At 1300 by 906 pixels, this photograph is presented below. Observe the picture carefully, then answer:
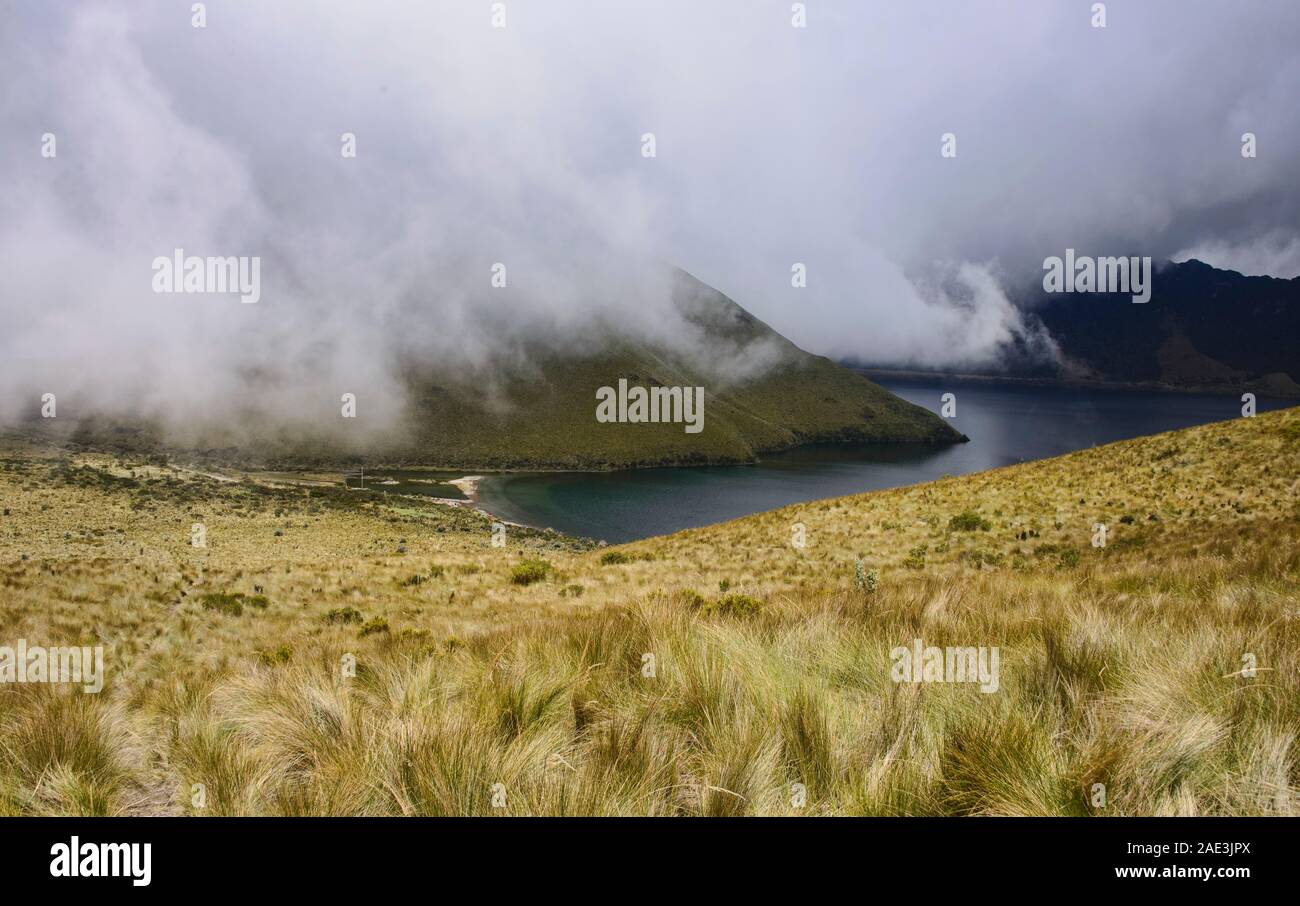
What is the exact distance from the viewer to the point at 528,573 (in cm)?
2123

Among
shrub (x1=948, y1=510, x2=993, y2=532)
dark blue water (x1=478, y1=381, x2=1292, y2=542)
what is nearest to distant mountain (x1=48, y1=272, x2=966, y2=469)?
dark blue water (x1=478, y1=381, x2=1292, y2=542)

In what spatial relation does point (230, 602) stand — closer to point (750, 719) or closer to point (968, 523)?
point (750, 719)

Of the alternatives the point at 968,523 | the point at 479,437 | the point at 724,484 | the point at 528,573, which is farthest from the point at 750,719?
the point at 479,437

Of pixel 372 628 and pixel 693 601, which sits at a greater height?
pixel 693 601

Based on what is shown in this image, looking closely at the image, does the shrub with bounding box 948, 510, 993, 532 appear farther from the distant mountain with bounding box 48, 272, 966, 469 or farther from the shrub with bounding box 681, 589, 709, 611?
the distant mountain with bounding box 48, 272, 966, 469

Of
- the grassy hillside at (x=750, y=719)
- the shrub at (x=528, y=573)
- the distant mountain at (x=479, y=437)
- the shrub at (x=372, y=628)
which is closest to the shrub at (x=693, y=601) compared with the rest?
the grassy hillside at (x=750, y=719)

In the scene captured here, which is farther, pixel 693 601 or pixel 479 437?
pixel 479 437

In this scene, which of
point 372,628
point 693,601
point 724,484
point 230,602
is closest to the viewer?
point 693,601

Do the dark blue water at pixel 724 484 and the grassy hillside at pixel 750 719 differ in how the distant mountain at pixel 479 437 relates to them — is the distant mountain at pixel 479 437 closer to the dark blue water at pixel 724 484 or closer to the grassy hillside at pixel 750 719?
→ the dark blue water at pixel 724 484

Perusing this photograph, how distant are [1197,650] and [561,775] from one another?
3546 mm

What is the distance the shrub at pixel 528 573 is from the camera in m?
20.8

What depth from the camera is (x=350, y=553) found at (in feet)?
130

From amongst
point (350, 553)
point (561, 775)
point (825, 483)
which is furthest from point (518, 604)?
point (825, 483)
